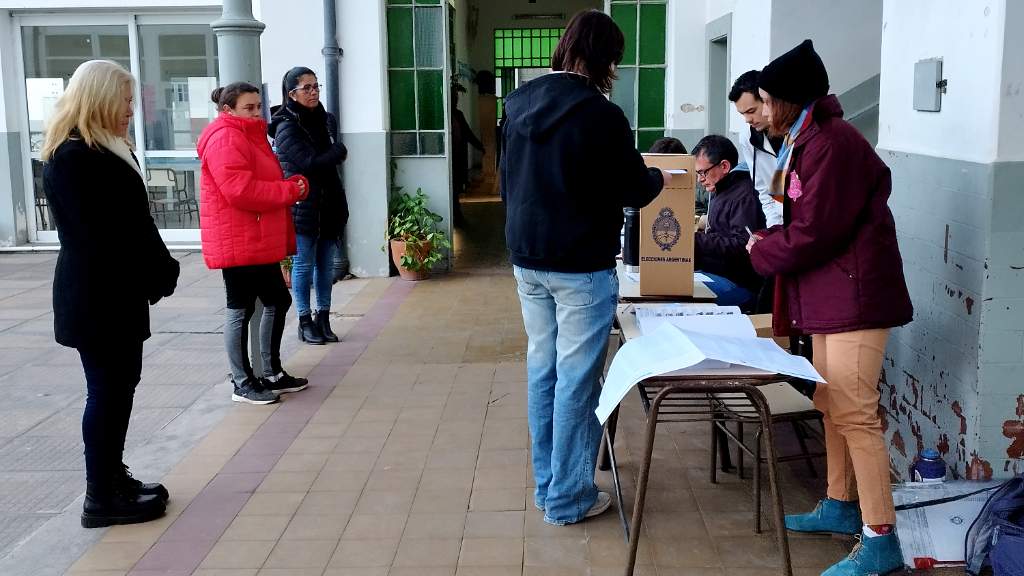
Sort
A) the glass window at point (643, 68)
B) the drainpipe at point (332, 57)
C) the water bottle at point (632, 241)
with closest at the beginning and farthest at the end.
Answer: the water bottle at point (632, 241), the drainpipe at point (332, 57), the glass window at point (643, 68)

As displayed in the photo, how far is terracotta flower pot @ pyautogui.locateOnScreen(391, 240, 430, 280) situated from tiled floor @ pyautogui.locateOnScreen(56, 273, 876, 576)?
2931mm

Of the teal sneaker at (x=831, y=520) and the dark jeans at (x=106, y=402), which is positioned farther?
the dark jeans at (x=106, y=402)

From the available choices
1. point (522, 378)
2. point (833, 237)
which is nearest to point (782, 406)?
point (833, 237)

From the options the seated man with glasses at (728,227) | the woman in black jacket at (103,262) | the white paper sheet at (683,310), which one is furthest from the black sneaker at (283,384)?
the white paper sheet at (683,310)

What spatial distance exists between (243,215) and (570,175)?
7.41 feet

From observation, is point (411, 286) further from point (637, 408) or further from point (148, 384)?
point (637, 408)

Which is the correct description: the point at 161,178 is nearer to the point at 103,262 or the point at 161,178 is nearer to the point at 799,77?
the point at 103,262

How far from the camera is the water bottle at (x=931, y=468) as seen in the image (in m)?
3.31

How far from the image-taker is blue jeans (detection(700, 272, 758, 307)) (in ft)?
14.2

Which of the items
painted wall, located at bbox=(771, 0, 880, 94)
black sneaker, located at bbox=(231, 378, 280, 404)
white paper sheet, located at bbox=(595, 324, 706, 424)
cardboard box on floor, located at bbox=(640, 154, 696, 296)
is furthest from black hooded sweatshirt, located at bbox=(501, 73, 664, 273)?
painted wall, located at bbox=(771, 0, 880, 94)

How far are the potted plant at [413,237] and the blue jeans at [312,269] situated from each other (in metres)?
2.07

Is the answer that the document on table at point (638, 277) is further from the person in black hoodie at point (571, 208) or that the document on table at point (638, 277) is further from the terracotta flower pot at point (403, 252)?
the terracotta flower pot at point (403, 252)

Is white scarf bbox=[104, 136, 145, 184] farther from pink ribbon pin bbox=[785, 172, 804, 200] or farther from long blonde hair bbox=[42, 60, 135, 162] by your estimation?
pink ribbon pin bbox=[785, 172, 804, 200]

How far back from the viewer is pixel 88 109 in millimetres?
3449
